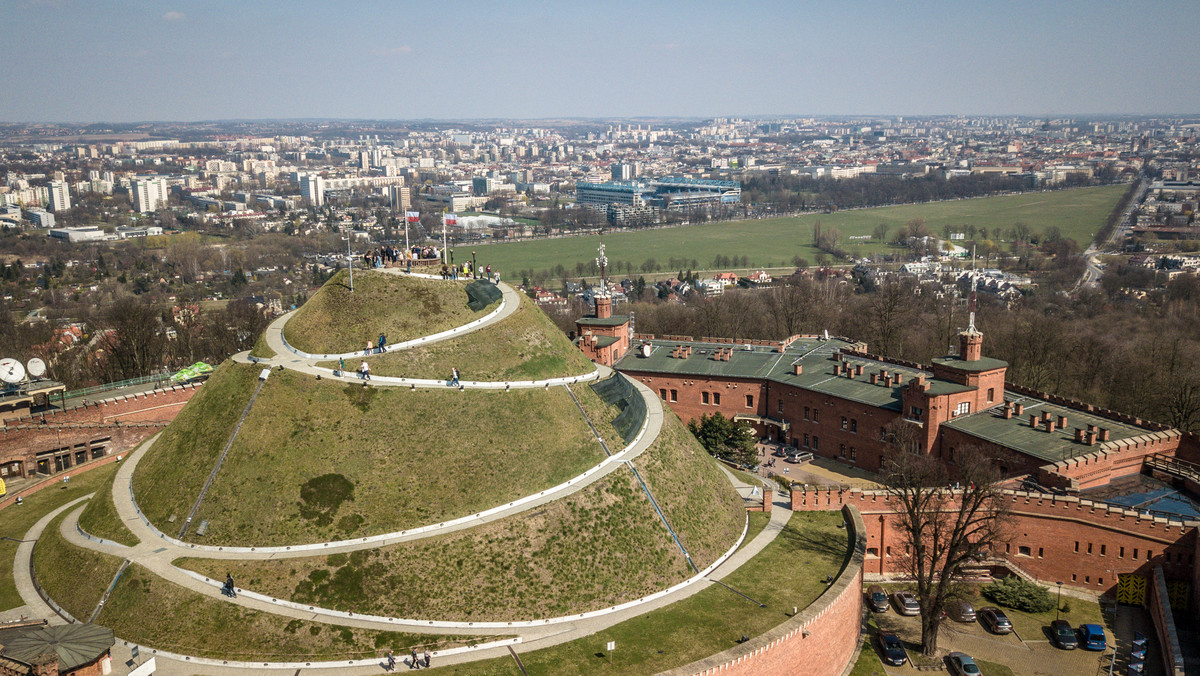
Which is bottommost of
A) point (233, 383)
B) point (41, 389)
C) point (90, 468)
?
point (90, 468)

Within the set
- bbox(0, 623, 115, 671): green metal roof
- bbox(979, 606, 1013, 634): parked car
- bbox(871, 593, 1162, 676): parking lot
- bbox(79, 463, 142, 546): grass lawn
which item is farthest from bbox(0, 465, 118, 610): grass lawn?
bbox(979, 606, 1013, 634): parked car

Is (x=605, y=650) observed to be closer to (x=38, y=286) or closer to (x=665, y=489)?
(x=665, y=489)

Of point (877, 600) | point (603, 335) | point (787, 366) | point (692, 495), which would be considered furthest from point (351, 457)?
point (787, 366)

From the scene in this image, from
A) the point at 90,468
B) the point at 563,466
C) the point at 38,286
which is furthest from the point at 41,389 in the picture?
the point at 38,286

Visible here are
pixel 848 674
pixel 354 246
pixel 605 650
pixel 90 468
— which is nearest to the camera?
pixel 605 650

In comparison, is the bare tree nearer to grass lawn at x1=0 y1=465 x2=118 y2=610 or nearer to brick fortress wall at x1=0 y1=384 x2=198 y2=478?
grass lawn at x1=0 y1=465 x2=118 y2=610

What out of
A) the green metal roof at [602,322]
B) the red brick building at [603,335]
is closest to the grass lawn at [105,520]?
the red brick building at [603,335]

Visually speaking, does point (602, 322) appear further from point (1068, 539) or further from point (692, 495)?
point (1068, 539)
